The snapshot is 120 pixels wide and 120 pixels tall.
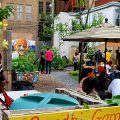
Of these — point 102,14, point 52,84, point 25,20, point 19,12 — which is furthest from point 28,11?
point 52,84

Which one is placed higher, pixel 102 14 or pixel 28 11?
pixel 28 11

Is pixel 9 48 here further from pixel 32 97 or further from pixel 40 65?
pixel 40 65

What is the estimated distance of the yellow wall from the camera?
10.6ft

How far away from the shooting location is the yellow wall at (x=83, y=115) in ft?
10.6

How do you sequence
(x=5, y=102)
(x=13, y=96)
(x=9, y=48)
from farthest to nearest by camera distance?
(x=9, y=48) → (x=13, y=96) → (x=5, y=102)

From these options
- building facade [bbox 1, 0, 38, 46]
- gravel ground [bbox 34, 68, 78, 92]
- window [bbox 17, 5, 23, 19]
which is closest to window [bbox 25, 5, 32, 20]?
building facade [bbox 1, 0, 38, 46]

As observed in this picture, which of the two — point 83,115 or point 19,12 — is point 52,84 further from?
point 19,12

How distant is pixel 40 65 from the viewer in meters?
25.7

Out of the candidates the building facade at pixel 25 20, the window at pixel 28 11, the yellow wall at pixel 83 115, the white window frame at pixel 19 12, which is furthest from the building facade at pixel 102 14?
the yellow wall at pixel 83 115

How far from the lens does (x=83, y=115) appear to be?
3391 mm

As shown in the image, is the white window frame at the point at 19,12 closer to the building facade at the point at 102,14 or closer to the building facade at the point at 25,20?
the building facade at the point at 25,20

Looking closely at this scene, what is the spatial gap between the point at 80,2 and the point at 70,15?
8.69 metres

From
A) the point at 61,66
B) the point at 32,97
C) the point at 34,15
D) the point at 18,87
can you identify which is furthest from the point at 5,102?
the point at 34,15

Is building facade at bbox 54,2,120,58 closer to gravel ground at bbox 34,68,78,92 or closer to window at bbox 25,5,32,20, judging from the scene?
window at bbox 25,5,32,20
